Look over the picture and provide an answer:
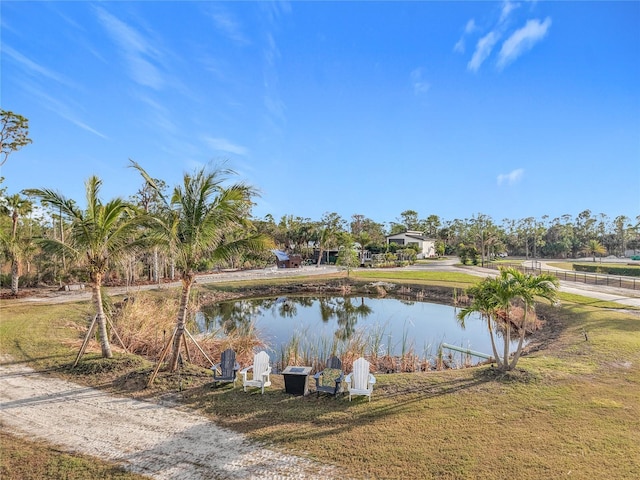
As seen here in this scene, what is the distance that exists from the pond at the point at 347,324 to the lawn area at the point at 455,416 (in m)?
3.23

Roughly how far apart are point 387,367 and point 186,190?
25.7 ft

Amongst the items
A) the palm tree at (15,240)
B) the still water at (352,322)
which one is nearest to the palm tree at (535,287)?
the still water at (352,322)

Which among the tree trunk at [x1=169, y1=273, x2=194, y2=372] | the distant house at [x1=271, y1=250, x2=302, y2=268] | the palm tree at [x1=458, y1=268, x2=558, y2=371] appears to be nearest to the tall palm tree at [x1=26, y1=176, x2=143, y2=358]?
the tree trunk at [x1=169, y1=273, x2=194, y2=372]

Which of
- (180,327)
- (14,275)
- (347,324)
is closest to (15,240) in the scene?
(14,275)

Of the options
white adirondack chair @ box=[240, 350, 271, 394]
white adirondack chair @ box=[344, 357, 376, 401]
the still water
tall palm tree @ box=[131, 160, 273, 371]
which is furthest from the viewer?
the still water

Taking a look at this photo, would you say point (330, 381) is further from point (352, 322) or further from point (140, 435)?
point (352, 322)

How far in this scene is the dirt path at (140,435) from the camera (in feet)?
15.9

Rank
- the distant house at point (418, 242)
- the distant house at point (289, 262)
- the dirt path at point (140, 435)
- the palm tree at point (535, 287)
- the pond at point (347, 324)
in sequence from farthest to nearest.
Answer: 1. the distant house at point (418, 242)
2. the distant house at point (289, 262)
3. the pond at point (347, 324)
4. the palm tree at point (535, 287)
5. the dirt path at point (140, 435)

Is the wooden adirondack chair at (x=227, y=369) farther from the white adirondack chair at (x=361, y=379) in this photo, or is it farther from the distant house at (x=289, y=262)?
the distant house at (x=289, y=262)

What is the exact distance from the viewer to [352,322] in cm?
1891

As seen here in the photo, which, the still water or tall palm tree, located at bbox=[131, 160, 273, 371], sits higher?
tall palm tree, located at bbox=[131, 160, 273, 371]

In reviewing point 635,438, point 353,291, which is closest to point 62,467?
point 635,438

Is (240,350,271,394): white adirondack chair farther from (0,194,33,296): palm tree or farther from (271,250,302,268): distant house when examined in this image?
(271,250,302,268): distant house

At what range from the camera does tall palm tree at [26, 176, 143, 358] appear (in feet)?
29.7
